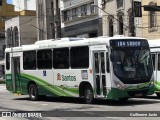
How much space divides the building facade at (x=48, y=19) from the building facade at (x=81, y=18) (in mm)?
2055

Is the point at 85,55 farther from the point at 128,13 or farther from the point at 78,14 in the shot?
the point at 78,14

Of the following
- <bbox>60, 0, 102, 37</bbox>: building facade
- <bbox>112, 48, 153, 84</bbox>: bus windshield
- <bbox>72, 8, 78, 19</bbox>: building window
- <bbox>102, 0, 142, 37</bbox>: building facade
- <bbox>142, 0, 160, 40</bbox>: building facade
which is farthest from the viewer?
<bbox>72, 8, 78, 19</bbox>: building window

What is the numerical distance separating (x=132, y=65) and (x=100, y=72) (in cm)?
139

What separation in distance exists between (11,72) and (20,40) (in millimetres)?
52151

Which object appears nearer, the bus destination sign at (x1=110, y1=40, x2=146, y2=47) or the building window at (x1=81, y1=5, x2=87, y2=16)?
the bus destination sign at (x1=110, y1=40, x2=146, y2=47)

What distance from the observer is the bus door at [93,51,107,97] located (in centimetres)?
1792

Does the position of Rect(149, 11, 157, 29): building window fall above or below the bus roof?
above

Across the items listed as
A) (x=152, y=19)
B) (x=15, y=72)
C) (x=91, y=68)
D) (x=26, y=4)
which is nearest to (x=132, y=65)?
(x=91, y=68)

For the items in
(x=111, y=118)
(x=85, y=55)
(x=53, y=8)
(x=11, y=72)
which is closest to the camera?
(x=111, y=118)

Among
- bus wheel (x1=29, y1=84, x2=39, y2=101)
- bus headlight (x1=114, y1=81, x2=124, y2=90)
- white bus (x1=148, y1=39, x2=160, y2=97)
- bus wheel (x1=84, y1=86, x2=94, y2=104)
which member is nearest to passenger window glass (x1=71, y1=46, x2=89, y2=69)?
bus wheel (x1=84, y1=86, x2=94, y2=104)

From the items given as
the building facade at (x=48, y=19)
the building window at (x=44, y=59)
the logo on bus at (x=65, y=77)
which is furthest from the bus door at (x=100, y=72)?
the building facade at (x=48, y=19)

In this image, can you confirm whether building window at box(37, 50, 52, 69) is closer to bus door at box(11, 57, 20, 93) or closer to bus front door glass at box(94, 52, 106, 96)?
bus door at box(11, 57, 20, 93)

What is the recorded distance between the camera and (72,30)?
2222 inches

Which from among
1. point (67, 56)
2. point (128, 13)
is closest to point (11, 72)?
point (67, 56)
